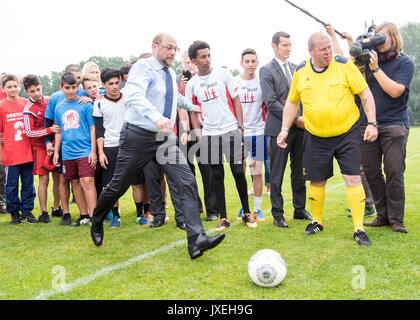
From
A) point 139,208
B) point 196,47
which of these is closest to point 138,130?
point 196,47

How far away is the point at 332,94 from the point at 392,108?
99 centimetres

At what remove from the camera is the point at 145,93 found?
174 inches

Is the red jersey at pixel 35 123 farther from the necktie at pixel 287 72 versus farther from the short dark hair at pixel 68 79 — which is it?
the necktie at pixel 287 72

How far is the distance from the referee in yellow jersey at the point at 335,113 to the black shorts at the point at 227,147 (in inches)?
41.3

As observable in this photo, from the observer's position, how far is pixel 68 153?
20.2 feet

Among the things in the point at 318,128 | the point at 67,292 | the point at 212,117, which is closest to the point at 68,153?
the point at 212,117

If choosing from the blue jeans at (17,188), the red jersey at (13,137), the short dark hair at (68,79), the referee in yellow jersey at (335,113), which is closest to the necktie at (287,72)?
the referee in yellow jersey at (335,113)

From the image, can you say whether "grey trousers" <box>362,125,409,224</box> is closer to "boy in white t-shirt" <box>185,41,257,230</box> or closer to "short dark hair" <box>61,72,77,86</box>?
"boy in white t-shirt" <box>185,41,257,230</box>

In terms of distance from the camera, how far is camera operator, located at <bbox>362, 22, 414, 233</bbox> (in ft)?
16.5

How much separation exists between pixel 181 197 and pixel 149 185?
1893 millimetres

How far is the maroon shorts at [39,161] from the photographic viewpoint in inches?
259

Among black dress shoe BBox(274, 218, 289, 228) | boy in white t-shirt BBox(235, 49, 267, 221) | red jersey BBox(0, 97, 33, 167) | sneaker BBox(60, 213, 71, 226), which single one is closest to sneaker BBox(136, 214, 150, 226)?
sneaker BBox(60, 213, 71, 226)

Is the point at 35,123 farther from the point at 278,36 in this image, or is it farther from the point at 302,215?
the point at 302,215
